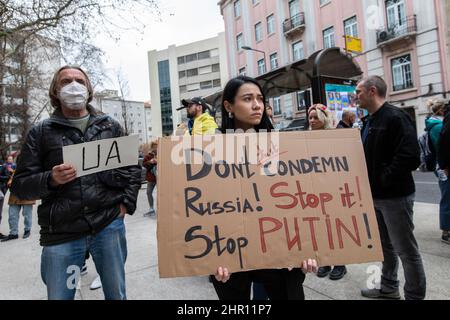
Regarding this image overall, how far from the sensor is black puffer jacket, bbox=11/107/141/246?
5.85 ft

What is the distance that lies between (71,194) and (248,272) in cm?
106

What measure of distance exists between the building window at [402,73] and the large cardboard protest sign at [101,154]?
18.5 m

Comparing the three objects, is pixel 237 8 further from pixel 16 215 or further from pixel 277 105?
pixel 16 215

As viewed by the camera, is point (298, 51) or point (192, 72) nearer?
point (298, 51)

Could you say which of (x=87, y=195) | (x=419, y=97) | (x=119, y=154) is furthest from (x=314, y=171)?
(x=419, y=97)

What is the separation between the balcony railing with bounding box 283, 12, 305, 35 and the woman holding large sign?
75.7ft

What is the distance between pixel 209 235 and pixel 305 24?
78.5 feet

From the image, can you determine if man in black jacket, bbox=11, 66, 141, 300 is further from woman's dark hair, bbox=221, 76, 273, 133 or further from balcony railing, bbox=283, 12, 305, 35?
balcony railing, bbox=283, 12, 305, 35

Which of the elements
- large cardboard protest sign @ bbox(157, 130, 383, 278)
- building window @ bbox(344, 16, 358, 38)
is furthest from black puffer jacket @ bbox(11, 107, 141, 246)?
building window @ bbox(344, 16, 358, 38)

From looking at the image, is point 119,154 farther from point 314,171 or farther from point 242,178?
A: point 314,171

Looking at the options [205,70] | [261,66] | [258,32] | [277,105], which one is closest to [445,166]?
[277,105]

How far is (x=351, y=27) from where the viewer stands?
1962 centimetres

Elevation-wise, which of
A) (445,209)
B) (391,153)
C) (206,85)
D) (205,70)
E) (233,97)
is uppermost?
(205,70)

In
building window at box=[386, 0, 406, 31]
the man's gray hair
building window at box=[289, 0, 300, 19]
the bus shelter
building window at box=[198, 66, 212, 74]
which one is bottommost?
the man's gray hair
